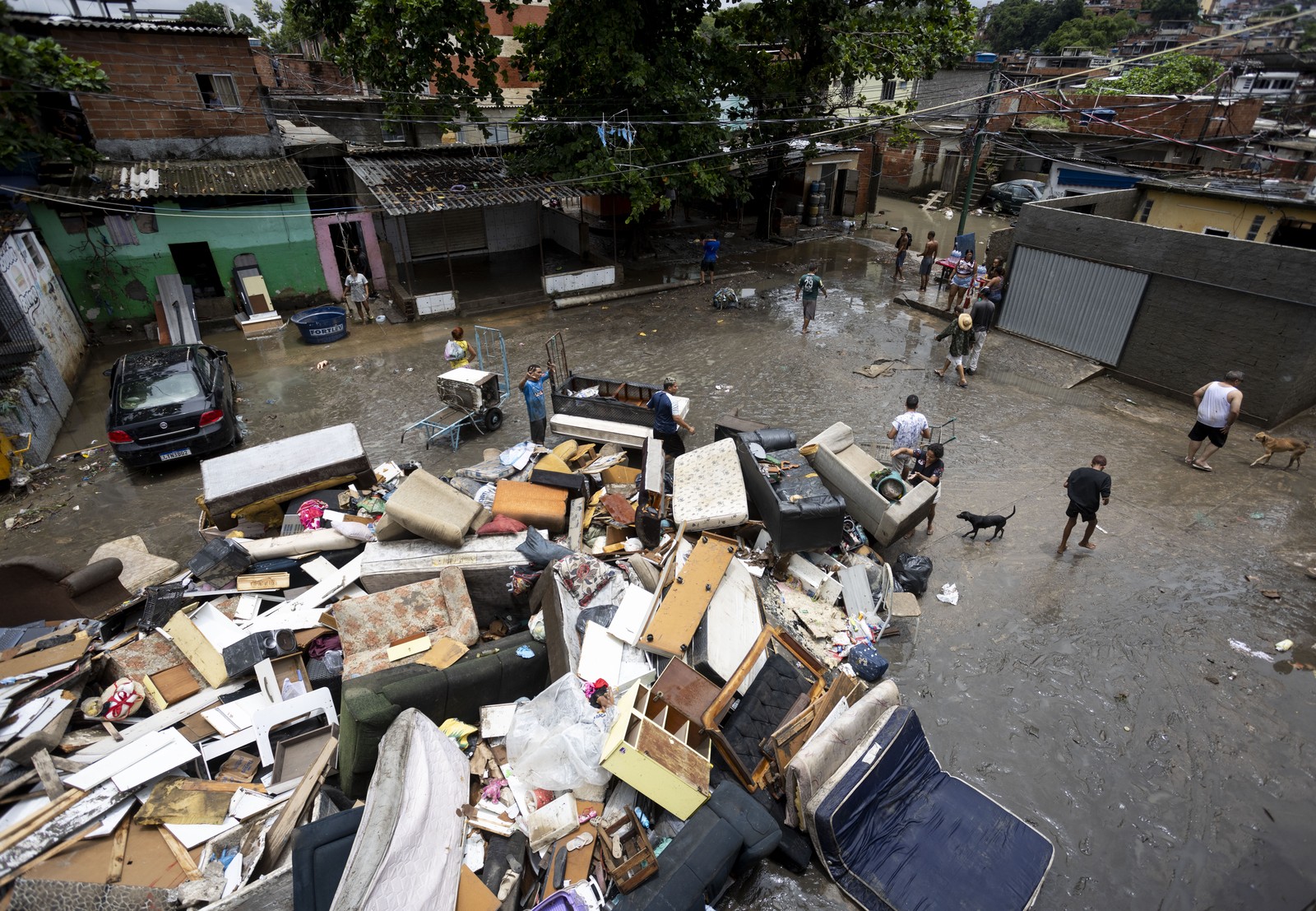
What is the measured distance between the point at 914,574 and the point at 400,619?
5.41 m

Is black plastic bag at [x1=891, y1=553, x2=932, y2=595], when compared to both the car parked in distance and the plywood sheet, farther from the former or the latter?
the car parked in distance

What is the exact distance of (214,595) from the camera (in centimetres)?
636

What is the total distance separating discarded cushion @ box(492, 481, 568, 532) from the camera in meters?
7.14

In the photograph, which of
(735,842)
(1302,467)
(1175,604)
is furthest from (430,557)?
(1302,467)

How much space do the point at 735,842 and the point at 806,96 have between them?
761 inches

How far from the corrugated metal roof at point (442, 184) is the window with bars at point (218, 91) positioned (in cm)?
264

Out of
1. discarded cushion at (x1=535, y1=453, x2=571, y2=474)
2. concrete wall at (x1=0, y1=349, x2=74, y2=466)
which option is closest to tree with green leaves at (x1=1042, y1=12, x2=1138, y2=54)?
discarded cushion at (x1=535, y1=453, x2=571, y2=474)

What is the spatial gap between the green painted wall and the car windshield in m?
6.70

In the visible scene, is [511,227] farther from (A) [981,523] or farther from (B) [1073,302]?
(A) [981,523]

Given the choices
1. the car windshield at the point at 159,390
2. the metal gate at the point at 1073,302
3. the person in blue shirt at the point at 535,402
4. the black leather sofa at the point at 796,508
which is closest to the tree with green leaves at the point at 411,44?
the car windshield at the point at 159,390

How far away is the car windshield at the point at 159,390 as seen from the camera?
366 inches

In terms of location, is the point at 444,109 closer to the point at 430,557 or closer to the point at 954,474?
the point at 430,557

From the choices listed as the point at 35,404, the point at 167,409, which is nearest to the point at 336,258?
the point at 35,404

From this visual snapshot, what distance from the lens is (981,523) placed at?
7555mm
